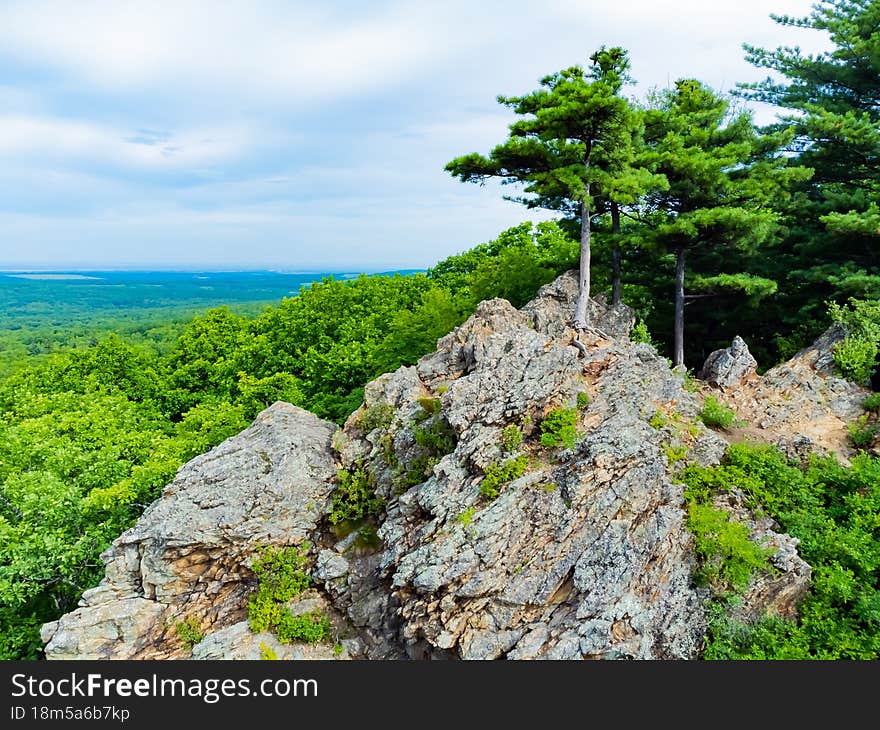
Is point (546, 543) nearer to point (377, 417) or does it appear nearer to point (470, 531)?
point (470, 531)

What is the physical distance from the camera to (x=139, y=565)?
36.8ft

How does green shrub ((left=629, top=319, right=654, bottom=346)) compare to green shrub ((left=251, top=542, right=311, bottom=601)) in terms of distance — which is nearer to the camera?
green shrub ((left=251, top=542, right=311, bottom=601))

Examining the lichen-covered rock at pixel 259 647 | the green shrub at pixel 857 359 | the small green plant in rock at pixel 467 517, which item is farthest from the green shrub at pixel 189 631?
the green shrub at pixel 857 359

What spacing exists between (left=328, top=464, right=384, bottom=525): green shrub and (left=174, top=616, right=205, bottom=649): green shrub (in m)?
3.42

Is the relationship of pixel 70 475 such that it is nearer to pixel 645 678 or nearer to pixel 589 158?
pixel 645 678

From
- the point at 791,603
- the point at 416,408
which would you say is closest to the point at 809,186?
the point at 791,603

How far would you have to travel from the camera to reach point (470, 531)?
981 centimetres

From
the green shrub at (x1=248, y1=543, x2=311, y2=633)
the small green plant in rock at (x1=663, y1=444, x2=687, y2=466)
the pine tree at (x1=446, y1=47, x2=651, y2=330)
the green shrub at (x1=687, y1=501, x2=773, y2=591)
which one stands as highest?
the pine tree at (x1=446, y1=47, x2=651, y2=330)

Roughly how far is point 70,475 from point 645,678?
18169mm

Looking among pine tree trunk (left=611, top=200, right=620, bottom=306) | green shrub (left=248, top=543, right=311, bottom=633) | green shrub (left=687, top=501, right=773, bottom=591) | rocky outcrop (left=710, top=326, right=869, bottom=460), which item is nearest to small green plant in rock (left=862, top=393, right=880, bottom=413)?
rocky outcrop (left=710, top=326, right=869, bottom=460)

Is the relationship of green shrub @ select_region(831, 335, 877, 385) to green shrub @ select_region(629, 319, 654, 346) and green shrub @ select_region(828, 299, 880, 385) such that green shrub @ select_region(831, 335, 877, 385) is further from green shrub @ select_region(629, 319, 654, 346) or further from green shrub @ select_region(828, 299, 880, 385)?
green shrub @ select_region(629, 319, 654, 346)

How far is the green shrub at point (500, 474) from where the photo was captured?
1027 cm

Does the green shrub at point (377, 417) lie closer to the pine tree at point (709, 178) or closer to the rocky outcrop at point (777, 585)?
the rocky outcrop at point (777, 585)

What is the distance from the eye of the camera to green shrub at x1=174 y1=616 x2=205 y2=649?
10477 millimetres
